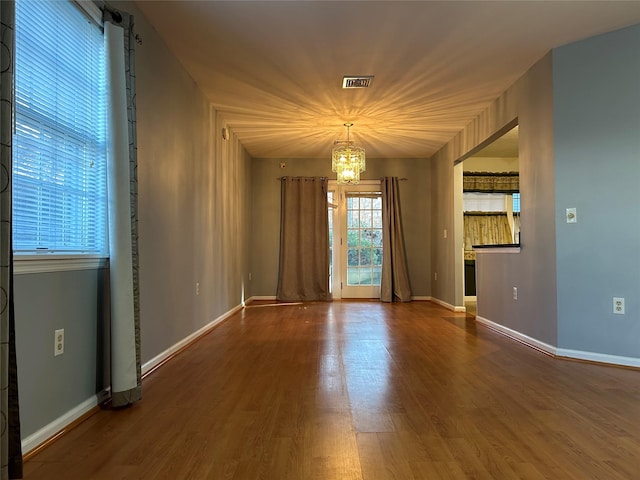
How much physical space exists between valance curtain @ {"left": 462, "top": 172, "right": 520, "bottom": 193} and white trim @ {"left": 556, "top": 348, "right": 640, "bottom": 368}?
4380 millimetres

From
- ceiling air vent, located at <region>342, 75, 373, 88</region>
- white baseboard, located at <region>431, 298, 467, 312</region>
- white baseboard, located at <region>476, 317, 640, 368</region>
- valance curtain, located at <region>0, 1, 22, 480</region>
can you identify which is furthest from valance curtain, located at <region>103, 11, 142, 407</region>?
white baseboard, located at <region>431, 298, 467, 312</region>

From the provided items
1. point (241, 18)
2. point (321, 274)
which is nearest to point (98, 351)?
point (241, 18)

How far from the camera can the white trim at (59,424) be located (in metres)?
1.65

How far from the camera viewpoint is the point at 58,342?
1848 millimetres

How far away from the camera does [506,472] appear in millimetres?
1506

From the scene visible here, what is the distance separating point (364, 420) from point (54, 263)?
1513 mm

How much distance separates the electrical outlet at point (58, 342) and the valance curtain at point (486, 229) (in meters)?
6.56

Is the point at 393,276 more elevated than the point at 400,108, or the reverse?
the point at 400,108

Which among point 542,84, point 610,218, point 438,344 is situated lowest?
point 438,344

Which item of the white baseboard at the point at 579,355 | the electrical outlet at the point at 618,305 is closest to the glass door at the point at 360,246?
the white baseboard at the point at 579,355

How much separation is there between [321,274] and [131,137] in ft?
16.3

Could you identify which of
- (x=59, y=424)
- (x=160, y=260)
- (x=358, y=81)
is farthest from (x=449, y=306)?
(x=59, y=424)

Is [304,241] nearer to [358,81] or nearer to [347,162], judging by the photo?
[347,162]

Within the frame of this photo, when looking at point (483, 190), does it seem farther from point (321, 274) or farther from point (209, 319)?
point (209, 319)
